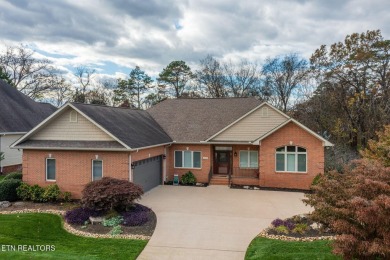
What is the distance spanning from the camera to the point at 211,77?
4972cm

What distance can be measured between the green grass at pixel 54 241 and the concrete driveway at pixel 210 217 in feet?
2.61

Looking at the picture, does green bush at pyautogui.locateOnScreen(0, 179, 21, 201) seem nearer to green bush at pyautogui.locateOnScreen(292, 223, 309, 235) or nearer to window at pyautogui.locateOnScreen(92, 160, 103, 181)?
window at pyautogui.locateOnScreen(92, 160, 103, 181)

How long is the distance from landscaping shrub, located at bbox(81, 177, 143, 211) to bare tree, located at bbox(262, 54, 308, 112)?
3329 centimetres

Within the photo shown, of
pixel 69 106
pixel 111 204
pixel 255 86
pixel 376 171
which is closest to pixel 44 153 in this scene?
pixel 69 106

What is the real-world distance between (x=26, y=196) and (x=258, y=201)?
40.8ft

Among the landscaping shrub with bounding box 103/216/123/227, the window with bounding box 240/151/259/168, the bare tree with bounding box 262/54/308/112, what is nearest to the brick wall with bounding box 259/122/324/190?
the window with bounding box 240/151/259/168

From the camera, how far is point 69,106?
17.7m

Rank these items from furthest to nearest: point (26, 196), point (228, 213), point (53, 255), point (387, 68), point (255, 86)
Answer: point (255, 86), point (387, 68), point (26, 196), point (228, 213), point (53, 255)

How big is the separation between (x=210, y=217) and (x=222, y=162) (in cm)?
1004

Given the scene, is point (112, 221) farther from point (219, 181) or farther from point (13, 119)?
point (13, 119)

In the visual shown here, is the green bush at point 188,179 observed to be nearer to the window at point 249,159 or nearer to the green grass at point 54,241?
the window at point 249,159

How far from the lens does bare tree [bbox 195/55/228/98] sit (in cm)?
4891

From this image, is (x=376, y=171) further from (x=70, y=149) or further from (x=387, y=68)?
(x=387, y=68)

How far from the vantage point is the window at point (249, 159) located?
75.2 feet
